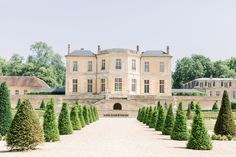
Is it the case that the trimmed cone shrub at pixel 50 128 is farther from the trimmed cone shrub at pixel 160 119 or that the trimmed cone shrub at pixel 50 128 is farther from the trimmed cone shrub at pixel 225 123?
the trimmed cone shrub at pixel 160 119

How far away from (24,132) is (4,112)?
4.93 m

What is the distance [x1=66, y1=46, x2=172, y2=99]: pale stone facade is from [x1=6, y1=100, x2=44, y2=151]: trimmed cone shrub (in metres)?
38.9

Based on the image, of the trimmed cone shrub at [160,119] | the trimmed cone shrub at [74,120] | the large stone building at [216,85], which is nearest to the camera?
the trimmed cone shrub at [160,119]

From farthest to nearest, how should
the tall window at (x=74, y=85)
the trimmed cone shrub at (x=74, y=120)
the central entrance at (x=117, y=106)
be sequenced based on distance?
the tall window at (x=74, y=85), the central entrance at (x=117, y=106), the trimmed cone shrub at (x=74, y=120)

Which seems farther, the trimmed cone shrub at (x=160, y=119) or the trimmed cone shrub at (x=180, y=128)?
the trimmed cone shrub at (x=160, y=119)

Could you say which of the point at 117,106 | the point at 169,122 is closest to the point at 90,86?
the point at 117,106

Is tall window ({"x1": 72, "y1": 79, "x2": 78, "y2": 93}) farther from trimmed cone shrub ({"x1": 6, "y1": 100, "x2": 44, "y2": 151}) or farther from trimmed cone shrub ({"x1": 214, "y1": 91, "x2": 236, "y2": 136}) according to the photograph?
trimmed cone shrub ({"x1": 6, "y1": 100, "x2": 44, "y2": 151})

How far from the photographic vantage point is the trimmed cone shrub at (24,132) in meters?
12.1

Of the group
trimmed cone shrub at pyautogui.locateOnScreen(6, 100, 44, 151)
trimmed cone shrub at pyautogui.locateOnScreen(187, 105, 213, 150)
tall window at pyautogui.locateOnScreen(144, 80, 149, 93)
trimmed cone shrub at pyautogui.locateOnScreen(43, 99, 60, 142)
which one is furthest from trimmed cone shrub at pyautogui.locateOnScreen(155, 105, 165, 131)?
tall window at pyautogui.locateOnScreen(144, 80, 149, 93)

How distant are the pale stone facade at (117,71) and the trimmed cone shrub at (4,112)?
34.4 meters

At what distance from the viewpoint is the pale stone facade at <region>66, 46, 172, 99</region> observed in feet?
169

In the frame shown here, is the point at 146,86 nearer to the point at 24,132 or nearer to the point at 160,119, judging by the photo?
the point at 160,119

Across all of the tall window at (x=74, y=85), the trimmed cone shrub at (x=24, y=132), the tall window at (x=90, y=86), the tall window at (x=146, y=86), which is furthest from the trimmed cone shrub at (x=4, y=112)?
the tall window at (x=146, y=86)

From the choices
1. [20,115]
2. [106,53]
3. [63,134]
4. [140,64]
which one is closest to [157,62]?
[140,64]
